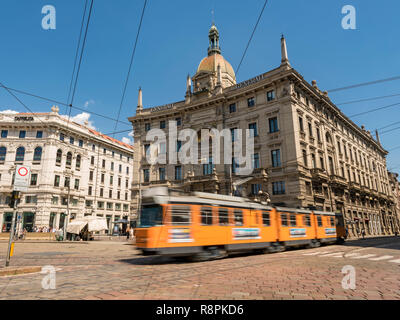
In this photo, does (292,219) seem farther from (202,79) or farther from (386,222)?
(386,222)

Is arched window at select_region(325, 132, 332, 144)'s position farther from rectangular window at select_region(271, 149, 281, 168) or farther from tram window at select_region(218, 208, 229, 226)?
tram window at select_region(218, 208, 229, 226)

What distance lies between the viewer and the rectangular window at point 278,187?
2732 centimetres

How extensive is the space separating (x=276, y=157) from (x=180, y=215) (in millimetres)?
19871

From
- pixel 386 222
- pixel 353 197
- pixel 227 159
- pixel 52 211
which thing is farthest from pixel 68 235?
pixel 386 222

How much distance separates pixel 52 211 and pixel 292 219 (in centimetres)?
3801

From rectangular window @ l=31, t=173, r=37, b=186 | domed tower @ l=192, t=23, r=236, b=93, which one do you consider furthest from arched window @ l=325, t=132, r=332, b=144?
rectangular window @ l=31, t=173, r=37, b=186

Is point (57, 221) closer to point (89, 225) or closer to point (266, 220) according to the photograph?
point (89, 225)

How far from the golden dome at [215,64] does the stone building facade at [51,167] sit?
2454 centimetres

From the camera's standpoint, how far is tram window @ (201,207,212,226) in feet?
38.9

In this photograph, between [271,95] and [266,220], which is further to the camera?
[271,95]

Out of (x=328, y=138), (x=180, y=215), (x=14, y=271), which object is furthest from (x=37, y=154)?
(x=328, y=138)

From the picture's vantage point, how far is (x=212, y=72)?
40.1 meters

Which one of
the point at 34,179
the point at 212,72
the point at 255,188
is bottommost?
the point at 255,188

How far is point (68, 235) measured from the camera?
29.0 meters
